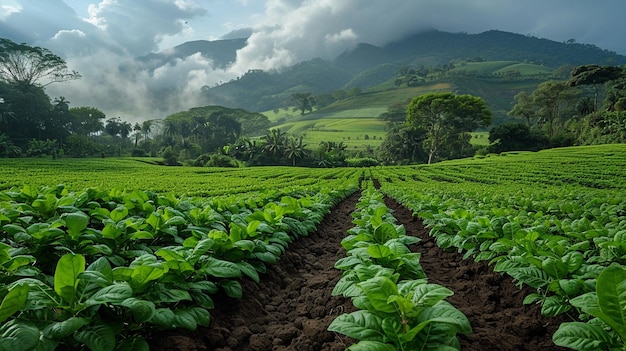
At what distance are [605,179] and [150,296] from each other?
26689mm

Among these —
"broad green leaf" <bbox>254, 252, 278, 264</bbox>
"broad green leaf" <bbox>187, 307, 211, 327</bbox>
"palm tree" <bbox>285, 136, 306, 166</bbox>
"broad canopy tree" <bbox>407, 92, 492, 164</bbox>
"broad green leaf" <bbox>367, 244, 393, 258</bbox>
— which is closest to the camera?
"broad green leaf" <bbox>187, 307, 211, 327</bbox>

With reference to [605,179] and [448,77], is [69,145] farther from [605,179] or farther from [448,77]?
[448,77]

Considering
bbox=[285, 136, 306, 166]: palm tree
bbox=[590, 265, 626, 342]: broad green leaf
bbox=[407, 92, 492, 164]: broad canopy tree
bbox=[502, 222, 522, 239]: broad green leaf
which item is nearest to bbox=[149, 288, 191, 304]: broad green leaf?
bbox=[590, 265, 626, 342]: broad green leaf

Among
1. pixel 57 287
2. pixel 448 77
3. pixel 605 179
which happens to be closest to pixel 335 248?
pixel 57 287

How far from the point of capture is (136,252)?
111 inches

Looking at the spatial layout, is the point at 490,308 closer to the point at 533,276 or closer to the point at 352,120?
the point at 533,276

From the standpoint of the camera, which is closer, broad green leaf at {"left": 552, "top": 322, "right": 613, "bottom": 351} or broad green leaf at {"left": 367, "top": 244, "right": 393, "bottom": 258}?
broad green leaf at {"left": 552, "top": 322, "right": 613, "bottom": 351}

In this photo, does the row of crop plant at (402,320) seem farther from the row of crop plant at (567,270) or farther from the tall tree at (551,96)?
the tall tree at (551,96)

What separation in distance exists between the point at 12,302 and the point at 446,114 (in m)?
60.1

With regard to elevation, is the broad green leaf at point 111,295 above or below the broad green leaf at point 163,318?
above

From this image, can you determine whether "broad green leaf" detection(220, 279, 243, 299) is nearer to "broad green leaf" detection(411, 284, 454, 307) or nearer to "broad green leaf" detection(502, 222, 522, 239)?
"broad green leaf" detection(411, 284, 454, 307)

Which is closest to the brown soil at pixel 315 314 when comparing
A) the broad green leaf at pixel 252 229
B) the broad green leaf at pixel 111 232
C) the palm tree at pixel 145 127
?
the broad green leaf at pixel 252 229

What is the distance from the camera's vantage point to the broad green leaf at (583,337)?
1.52 m

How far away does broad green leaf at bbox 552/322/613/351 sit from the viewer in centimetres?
152
